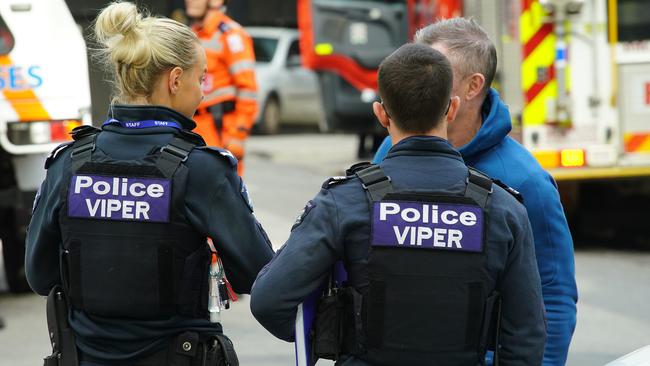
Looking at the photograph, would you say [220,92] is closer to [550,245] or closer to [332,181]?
[550,245]

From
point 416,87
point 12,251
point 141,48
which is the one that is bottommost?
point 12,251

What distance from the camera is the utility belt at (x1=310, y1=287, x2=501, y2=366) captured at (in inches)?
115

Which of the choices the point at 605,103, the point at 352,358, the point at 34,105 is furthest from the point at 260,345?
the point at 352,358

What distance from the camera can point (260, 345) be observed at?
23.1 feet

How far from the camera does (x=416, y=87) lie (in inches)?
114

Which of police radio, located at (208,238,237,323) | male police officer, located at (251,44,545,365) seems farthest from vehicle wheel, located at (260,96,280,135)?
male police officer, located at (251,44,545,365)

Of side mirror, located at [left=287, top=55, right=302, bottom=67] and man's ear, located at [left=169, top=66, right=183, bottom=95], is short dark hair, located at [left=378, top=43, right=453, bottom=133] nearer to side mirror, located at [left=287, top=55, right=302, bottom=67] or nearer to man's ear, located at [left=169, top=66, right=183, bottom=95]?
man's ear, located at [left=169, top=66, right=183, bottom=95]

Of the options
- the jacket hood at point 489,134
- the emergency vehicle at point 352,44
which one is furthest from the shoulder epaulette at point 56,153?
the emergency vehicle at point 352,44

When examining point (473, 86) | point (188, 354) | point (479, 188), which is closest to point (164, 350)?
point (188, 354)

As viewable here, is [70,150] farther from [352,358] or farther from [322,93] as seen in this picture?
[322,93]

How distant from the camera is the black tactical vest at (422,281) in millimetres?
2883

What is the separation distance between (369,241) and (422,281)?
5.8 inches

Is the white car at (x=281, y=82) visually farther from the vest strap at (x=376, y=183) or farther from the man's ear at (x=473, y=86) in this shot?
the vest strap at (x=376, y=183)

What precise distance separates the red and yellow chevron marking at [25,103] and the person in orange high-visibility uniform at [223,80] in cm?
88
